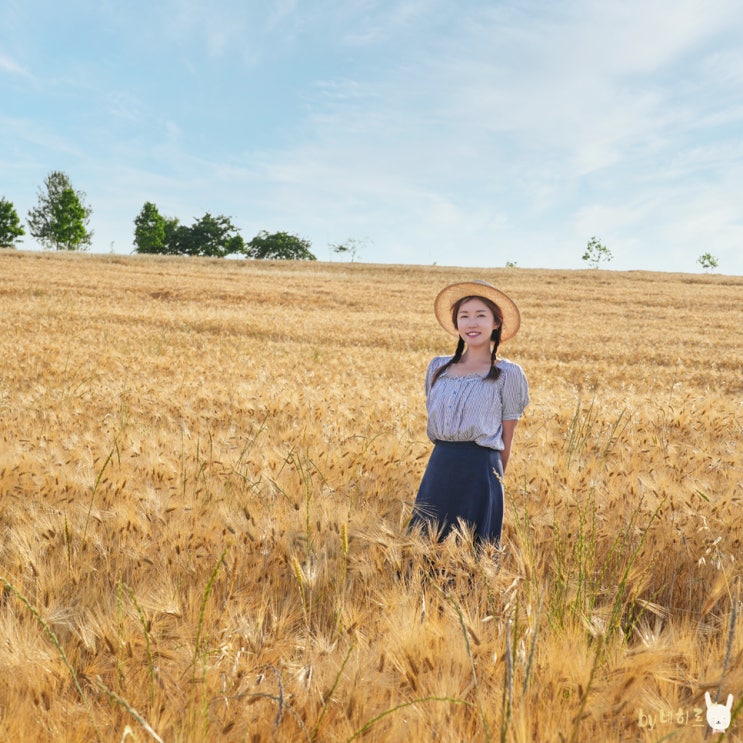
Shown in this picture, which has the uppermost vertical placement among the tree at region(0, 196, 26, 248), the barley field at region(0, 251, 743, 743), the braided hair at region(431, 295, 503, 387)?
the tree at region(0, 196, 26, 248)

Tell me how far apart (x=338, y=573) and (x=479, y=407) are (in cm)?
130

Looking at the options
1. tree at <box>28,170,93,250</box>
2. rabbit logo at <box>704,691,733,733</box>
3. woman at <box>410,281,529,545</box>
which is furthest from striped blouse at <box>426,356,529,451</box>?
tree at <box>28,170,93,250</box>

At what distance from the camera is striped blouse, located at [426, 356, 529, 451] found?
3293mm

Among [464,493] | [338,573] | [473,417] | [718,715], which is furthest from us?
[473,417]

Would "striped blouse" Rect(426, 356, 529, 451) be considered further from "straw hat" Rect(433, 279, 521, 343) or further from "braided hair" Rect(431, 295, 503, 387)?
"straw hat" Rect(433, 279, 521, 343)

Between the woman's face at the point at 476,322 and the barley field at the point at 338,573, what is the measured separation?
1022 millimetres

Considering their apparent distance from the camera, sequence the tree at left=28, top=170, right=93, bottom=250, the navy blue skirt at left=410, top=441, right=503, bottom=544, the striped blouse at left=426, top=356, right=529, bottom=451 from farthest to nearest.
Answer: the tree at left=28, top=170, right=93, bottom=250, the striped blouse at left=426, top=356, right=529, bottom=451, the navy blue skirt at left=410, top=441, right=503, bottom=544

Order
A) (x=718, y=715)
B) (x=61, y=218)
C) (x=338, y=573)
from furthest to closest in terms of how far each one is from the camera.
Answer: (x=61, y=218) < (x=338, y=573) < (x=718, y=715)

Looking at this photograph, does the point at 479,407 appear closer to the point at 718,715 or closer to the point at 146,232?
the point at 718,715

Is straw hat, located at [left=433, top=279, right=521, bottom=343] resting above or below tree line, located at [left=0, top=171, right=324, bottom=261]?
below

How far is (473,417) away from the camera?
3.29 metres

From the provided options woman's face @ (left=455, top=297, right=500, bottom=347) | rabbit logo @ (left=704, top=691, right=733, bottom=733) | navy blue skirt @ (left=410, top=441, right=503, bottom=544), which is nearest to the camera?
rabbit logo @ (left=704, top=691, right=733, bottom=733)

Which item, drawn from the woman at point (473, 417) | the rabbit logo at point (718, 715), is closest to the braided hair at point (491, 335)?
the woman at point (473, 417)

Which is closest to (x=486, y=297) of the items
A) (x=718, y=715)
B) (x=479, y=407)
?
(x=479, y=407)
